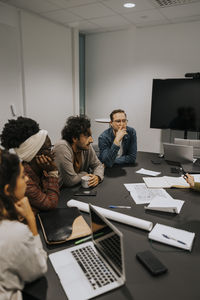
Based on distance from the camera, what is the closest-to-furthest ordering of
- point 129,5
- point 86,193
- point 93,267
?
point 93,267, point 86,193, point 129,5

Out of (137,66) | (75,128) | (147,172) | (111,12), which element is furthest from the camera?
(137,66)

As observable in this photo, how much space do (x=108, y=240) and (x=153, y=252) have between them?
0.25m

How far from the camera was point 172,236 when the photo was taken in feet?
3.87

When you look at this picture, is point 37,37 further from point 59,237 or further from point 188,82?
→ point 59,237

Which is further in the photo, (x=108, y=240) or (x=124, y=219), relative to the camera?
(x=124, y=219)

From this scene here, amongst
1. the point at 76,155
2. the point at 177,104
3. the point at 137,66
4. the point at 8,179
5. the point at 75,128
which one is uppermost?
the point at 137,66

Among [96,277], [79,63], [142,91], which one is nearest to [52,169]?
[96,277]

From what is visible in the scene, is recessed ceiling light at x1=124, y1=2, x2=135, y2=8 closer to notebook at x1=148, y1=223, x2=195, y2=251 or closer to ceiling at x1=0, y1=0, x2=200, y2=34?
ceiling at x1=0, y1=0, x2=200, y2=34

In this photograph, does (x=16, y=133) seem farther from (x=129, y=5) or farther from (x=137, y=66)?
(x=137, y=66)

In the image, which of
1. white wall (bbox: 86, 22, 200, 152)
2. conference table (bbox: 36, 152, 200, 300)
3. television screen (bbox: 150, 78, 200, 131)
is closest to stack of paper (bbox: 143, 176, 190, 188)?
conference table (bbox: 36, 152, 200, 300)

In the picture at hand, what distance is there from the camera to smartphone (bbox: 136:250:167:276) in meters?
0.96

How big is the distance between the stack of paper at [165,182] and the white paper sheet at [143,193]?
68 mm

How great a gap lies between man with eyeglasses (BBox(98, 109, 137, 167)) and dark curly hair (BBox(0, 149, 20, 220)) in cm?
145

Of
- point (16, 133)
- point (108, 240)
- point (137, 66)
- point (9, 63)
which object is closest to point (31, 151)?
point (16, 133)
